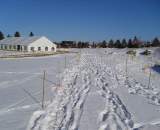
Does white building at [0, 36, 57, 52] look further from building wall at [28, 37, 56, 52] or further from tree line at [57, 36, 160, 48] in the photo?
tree line at [57, 36, 160, 48]

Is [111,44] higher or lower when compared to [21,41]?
lower

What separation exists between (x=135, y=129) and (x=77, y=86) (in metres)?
7.26

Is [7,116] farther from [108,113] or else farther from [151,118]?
A: [151,118]

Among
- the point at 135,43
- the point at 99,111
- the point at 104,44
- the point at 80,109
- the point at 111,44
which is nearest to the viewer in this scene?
the point at 99,111

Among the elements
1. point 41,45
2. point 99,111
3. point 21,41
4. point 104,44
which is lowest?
point 99,111

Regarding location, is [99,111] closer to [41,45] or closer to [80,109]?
[80,109]

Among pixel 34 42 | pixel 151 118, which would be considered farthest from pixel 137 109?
pixel 34 42

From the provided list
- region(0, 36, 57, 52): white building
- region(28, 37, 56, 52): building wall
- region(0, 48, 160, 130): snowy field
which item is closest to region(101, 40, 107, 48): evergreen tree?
region(0, 36, 57, 52): white building

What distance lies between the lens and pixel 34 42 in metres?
71.2

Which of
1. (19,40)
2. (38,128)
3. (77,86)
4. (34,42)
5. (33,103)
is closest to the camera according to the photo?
(38,128)

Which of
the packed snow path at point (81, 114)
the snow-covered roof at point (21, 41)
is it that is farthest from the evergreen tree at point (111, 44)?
the packed snow path at point (81, 114)

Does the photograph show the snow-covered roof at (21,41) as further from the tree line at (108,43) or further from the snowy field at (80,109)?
the snowy field at (80,109)

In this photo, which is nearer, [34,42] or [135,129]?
[135,129]

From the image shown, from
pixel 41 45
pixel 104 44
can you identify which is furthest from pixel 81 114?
pixel 104 44
